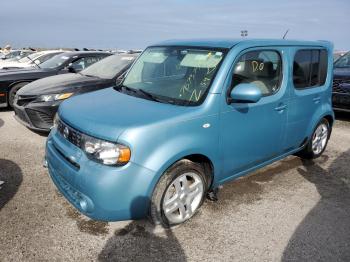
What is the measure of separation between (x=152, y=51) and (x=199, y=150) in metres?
1.76

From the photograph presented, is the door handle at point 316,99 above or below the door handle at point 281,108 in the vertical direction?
below

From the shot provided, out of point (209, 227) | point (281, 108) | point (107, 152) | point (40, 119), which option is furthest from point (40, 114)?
point (281, 108)

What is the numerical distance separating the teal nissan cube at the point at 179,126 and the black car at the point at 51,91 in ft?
6.08

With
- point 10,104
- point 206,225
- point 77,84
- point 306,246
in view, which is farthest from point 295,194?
point 10,104

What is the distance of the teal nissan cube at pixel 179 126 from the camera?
113 inches

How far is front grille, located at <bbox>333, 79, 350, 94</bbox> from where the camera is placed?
7773 millimetres

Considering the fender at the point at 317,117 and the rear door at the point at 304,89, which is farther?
the fender at the point at 317,117

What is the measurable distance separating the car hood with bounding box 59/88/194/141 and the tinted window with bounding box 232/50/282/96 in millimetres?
834

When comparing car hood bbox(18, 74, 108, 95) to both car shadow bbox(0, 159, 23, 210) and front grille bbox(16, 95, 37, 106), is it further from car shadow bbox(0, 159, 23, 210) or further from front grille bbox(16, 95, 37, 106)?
car shadow bbox(0, 159, 23, 210)

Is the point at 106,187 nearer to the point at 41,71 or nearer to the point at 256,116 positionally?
the point at 256,116

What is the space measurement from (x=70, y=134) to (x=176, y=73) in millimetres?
1340

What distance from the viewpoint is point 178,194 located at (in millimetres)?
3301

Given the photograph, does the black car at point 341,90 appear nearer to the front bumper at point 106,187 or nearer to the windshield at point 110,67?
the windshield at point 110,67

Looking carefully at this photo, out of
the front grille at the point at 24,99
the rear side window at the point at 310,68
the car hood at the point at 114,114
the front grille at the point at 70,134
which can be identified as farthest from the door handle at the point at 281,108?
the front grille at the point at 24,99
